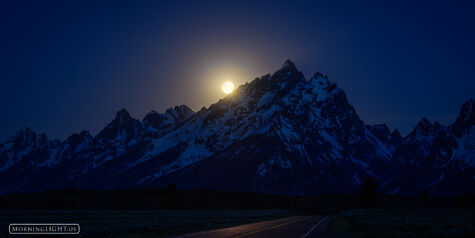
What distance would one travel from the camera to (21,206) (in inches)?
7712

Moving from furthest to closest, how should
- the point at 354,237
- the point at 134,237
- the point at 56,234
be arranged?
the point at 134,237 → the point at 354,237 → the point at 56,234

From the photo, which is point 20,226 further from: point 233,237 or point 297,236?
point 297,236

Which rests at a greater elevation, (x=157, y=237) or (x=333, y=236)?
(x=157, y=237)

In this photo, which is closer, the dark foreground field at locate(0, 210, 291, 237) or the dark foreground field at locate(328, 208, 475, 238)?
the dark foreground field at locate(328, 208, 475, 238)

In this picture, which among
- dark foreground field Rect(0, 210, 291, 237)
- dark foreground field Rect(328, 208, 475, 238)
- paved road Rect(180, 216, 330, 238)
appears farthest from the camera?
dark foreground field Rect(0, 210, 291, 237)

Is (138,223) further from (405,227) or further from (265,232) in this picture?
(405,227)

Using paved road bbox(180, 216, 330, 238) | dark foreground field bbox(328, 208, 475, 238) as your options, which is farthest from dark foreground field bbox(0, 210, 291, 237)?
dark foreground field bbox(328, 208, 475, 238)

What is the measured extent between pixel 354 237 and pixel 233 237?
11.1 m

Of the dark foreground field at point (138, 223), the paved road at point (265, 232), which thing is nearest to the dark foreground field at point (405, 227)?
the paved road at point (265, 232)

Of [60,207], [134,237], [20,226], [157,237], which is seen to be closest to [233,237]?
[157,237]

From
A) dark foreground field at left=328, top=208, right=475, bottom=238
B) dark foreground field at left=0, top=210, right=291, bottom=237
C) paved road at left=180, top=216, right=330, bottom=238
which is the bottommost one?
dark foreground field at left=328, top=208, right=475, bottom=238

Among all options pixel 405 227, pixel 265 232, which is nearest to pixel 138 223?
pixel 265 232

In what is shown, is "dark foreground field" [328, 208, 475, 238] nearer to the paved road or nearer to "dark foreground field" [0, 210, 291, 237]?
the paved road

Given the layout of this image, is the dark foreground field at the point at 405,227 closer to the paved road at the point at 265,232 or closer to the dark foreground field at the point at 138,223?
the paved road at the point at 265,232
